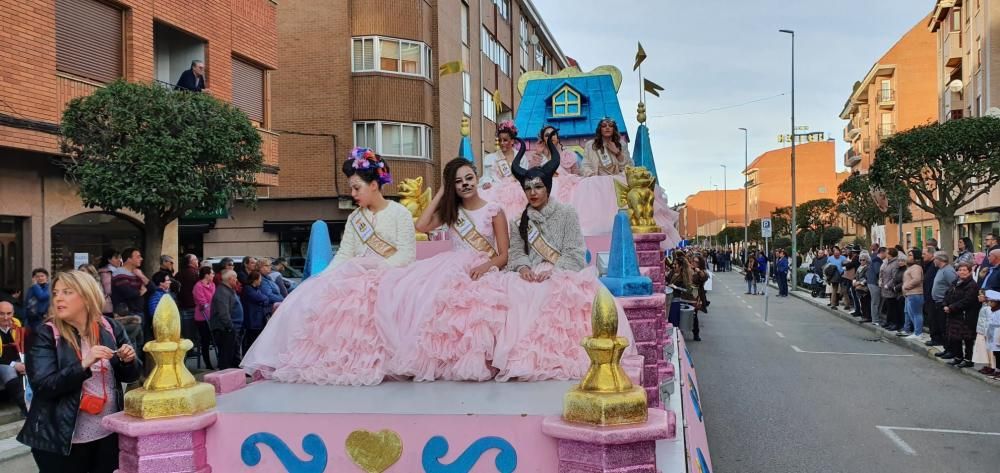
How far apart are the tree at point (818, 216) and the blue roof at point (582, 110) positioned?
45.7 m

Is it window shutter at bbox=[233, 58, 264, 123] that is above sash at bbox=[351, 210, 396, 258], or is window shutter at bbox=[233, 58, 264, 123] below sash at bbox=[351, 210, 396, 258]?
above

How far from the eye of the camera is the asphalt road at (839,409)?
7805 mm

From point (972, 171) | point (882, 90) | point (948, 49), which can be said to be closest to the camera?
point (972, 171)

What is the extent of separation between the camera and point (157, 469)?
3.13 meters

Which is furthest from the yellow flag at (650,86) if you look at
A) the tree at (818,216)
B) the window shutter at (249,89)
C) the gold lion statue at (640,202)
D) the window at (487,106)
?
the tree at (818,216)

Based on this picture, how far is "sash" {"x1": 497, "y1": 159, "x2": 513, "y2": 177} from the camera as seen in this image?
945 centimetres

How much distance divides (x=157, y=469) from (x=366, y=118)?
2362cm

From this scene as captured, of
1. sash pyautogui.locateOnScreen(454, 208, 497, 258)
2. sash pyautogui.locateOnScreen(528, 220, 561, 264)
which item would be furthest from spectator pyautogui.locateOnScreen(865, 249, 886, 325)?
sash pyautogui.locateOnScreen(454, 208, 497, 258)

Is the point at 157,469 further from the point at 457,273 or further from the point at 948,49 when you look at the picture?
the point at 948,49

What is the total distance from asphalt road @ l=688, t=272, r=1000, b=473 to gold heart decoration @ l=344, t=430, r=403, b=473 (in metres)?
5.22

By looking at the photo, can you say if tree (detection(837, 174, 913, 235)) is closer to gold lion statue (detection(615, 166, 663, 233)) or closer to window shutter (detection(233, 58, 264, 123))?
window shutter (detection(233, 58, 264, 123))

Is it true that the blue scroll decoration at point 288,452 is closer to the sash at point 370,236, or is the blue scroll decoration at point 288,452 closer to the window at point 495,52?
the sash at point 370,236

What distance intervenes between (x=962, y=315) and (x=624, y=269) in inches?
425

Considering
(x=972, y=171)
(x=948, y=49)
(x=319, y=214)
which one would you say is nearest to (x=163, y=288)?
(x=319, y=214)
